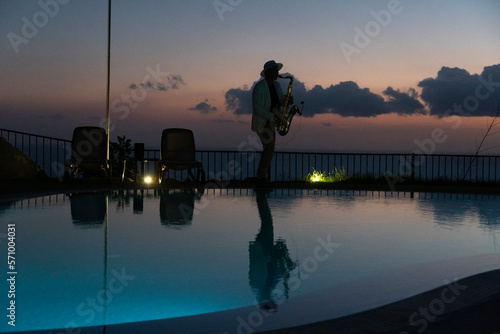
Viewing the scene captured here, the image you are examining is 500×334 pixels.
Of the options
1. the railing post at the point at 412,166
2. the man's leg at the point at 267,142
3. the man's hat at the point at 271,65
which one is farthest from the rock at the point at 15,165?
the railing post at the point at 412,166

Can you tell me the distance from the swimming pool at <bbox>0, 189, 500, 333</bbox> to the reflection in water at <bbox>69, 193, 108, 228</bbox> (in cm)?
1

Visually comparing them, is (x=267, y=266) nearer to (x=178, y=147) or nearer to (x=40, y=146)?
(x=178, y=147)

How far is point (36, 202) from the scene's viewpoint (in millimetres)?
7344

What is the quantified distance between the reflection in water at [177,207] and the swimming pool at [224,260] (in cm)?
3

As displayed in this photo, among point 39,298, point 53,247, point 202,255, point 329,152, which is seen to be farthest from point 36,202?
point 329,152

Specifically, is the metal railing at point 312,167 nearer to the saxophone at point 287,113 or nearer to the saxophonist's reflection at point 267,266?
the saxophone at point 287,113

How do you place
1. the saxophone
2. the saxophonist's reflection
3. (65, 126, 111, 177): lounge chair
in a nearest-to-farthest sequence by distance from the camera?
1. the saxophonist's reflection
2. the saxophone
3. (65, 126, 111, 177): lounge chair

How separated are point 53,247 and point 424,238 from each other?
3.23 m

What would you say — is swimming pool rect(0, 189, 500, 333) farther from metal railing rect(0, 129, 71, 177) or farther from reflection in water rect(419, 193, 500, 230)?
metal railing rect(0, 129, 71, 177)

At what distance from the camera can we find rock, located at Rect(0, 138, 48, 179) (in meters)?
11.9

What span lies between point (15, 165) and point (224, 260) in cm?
971

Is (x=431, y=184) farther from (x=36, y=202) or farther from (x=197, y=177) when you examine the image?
(x=36, y=202)

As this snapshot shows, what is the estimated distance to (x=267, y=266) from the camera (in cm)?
362

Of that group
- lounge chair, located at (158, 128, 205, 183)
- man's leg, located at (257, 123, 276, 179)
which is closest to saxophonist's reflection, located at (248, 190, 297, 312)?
man's leg, located at (257, 123, 276, 179)
